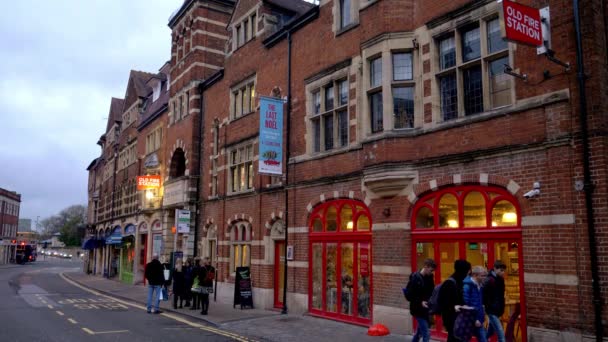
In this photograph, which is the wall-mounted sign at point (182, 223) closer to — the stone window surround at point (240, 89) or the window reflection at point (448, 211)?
the stone window surround at point (240, 89)

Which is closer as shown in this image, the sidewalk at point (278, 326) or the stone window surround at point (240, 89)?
the sidewalk at point (278, 326)

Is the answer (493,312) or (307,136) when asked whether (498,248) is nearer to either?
(493,312)

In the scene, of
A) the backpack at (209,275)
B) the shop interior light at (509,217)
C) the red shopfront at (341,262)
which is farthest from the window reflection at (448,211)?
the backpack at (209,275)

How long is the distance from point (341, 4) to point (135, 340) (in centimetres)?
1135

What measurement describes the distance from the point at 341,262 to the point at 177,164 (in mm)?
16172

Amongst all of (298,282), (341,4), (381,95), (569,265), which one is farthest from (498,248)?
(341,4)

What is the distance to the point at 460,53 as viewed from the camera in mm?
12305

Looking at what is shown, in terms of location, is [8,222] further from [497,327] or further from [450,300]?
[450,300]

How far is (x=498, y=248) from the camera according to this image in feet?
36.8

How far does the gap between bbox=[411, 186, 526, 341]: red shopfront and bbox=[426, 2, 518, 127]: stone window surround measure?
1850mm

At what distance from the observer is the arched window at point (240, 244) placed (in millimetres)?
20672

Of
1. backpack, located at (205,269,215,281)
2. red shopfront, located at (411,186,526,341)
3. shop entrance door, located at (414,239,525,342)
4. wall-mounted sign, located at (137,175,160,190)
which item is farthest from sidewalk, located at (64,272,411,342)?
wall-mounted sign, located at (137,175,160,190)

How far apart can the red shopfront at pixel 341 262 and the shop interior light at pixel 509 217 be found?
4.21 metres

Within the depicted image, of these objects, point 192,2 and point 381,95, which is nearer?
point 381,95
